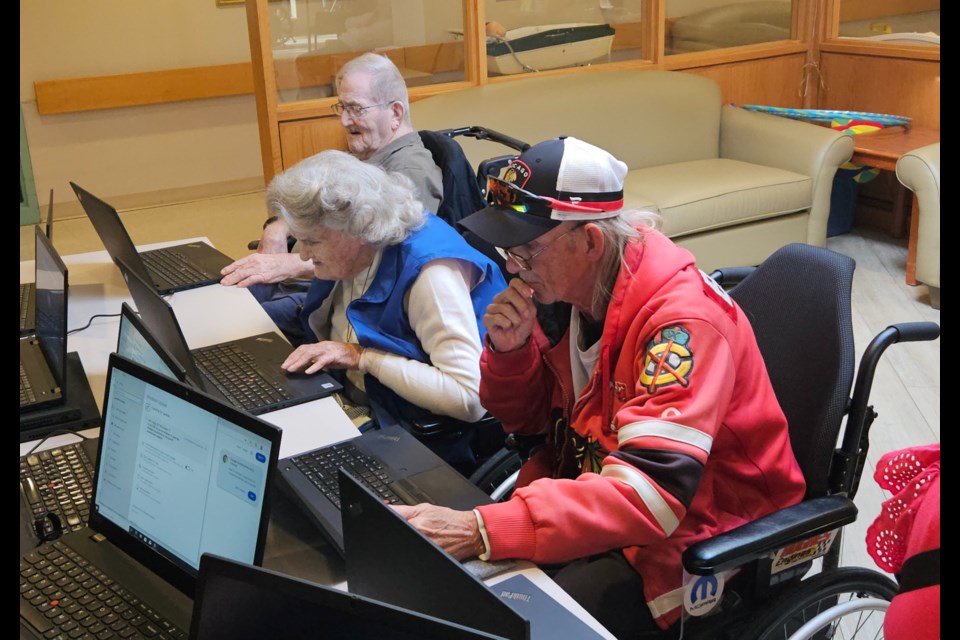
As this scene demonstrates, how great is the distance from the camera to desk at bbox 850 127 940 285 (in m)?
4.54

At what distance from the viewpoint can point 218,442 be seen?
137 centimetres

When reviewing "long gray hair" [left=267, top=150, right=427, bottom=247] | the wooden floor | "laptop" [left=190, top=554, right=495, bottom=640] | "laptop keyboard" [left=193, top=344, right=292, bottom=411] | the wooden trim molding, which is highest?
the wooden trim molding

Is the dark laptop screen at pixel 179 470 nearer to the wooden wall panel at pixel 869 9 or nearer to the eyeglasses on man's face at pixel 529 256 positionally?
the eyeglasses on man's face at pixel 529 256

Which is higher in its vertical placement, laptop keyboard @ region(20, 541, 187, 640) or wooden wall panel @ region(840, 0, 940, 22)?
wooden wall panel @ region(840, 0, 940, 22)

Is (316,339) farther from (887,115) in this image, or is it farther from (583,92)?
(887,115)

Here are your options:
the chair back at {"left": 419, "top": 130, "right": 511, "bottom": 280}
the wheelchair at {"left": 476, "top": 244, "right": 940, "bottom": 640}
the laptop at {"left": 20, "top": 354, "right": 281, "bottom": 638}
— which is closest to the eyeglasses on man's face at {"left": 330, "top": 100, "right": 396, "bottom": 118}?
the chair back at {"left": 419, "top": 130, "right": 511, "bottom": 280}

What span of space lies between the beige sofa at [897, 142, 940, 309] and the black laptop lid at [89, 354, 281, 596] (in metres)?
3.73

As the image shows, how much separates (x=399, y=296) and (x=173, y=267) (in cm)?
124

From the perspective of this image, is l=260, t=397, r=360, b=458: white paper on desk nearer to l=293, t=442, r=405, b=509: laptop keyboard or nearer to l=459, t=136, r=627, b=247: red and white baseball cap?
l=293, t=442, r=405, b=509: laptop keyboard

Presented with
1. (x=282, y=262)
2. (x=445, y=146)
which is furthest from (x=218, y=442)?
(x=445, y=146)

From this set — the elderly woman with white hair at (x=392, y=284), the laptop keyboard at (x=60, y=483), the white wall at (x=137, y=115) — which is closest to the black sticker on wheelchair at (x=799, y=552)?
the elderly woman with white hair at (x=392, y=284)

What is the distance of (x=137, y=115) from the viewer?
21.6 ft

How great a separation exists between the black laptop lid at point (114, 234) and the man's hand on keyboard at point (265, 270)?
26 cm

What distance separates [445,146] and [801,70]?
134 inches
